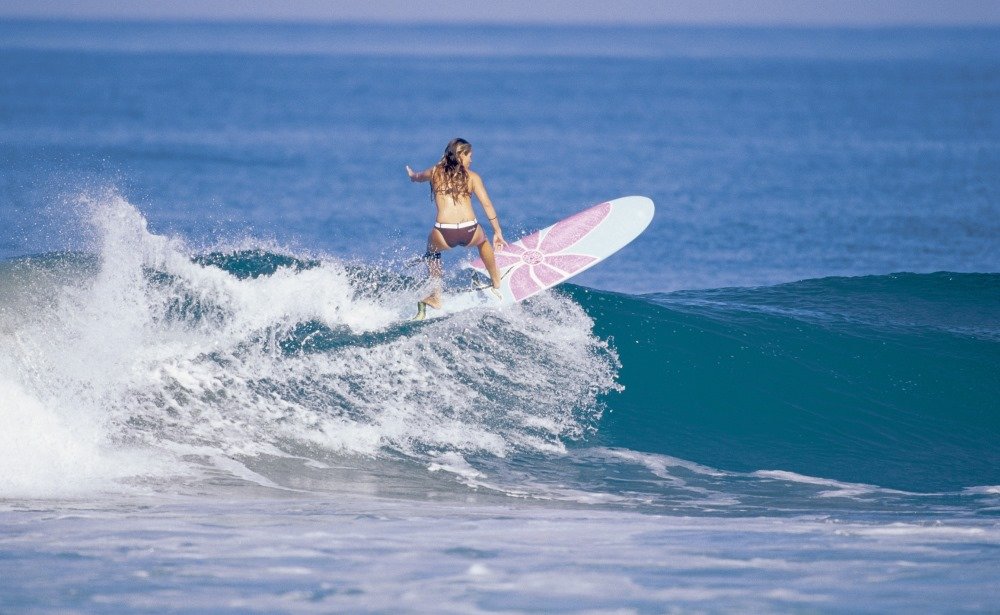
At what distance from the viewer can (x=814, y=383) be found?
10.1 meters

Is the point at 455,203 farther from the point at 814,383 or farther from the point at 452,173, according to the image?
the point at 814,383

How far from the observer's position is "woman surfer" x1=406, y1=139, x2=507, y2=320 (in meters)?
8.70

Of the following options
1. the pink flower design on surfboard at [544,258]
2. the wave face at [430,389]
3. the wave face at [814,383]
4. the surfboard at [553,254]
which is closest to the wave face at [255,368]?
the wave face at [430,389]

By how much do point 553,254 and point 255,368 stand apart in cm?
262

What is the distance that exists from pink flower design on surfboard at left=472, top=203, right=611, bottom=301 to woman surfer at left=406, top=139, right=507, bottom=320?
658 mm

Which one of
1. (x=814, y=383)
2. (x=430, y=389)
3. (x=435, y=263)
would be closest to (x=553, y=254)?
(x=435, y=263)

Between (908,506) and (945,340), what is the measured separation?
3755 mm

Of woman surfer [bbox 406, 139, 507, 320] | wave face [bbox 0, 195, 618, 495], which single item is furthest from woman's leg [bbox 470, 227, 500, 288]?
wave face [bbox 0, 195, 618, 495]

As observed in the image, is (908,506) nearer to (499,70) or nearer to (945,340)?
(945,340)

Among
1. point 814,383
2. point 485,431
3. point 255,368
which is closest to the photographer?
point 485,431

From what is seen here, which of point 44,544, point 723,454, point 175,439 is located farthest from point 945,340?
point 44,544

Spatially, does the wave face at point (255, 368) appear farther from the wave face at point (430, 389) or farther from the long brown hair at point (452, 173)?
the long brown hair at point (452, 173)

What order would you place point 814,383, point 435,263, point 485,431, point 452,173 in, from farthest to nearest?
point 814,383, point 435,263, point 485,431, point 452,173

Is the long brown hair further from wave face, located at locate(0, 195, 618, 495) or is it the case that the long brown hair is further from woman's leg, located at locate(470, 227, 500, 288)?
wave face, located at locate(0, 195, 618, 495)
